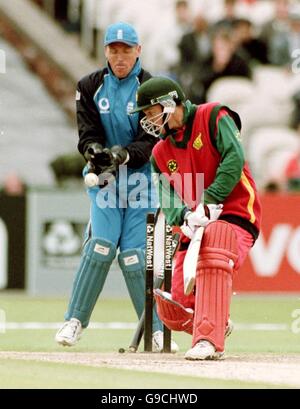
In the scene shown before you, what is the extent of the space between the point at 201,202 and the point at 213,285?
0.58 metres

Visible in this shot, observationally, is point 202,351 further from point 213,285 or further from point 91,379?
point 91,379

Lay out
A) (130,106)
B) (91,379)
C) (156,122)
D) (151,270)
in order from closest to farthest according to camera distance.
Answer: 1. (91,379)
2. (156,122)
3. (151,270)
4. (130,106)

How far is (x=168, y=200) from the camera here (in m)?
8.70

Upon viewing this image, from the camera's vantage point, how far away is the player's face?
30.8 ft

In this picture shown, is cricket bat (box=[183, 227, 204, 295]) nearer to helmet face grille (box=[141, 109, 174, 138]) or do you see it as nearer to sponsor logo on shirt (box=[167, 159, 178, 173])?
sponsor logo on shirt (box=[167, 159, 178, 173])

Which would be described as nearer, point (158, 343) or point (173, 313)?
point (173, 313)

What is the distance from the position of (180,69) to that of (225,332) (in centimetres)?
1066

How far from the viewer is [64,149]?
19.5 m

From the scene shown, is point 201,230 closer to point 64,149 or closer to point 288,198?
point 288,198

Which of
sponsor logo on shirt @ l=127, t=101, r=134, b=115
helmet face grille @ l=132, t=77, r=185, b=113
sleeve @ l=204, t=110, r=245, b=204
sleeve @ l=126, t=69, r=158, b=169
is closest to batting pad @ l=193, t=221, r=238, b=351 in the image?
sleeve @ l=204, t=110, r=245, b=204

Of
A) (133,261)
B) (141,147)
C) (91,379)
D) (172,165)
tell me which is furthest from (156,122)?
(91,379)

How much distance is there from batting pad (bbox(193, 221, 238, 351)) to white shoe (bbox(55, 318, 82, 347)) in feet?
4.13

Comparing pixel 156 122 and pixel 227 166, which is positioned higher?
pixel 156 122

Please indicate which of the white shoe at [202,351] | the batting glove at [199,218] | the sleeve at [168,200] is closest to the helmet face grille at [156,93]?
the sleeve at [168,200]
